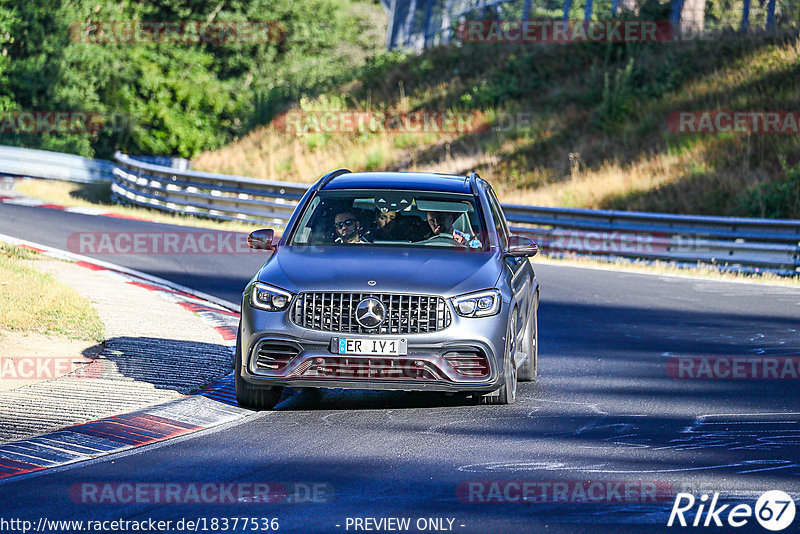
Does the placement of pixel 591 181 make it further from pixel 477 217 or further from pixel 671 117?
pixel 477 217

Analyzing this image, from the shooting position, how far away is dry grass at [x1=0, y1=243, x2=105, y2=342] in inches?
458

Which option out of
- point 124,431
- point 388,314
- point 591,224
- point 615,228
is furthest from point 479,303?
point 591,224

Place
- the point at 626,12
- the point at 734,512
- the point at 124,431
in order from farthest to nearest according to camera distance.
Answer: the point at 626,12 < the point at 124,431 < the point at 734,512

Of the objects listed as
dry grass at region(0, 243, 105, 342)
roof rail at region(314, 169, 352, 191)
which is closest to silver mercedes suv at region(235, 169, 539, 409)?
roof rail at region(314, 169, 352, 191)

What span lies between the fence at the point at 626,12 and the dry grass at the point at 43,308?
2386cm

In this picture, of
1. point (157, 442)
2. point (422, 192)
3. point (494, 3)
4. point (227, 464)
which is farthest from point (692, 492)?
point (494, 3)

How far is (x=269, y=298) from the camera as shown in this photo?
8938mm

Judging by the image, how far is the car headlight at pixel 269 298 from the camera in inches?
349

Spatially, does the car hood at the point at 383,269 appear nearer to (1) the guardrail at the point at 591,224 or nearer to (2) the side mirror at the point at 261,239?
(2) the side mirror at the point at 261,239

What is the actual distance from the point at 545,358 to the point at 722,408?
8.77 ft

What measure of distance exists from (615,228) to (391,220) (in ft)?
42.0

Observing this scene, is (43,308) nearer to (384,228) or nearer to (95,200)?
(384,228)

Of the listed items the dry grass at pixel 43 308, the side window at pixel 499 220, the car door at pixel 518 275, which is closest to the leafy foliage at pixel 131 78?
the dry grass at pixel 43 308

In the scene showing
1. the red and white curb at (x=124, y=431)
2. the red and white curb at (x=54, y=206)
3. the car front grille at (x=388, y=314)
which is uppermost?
the car front grille at (x=388, y=314)
